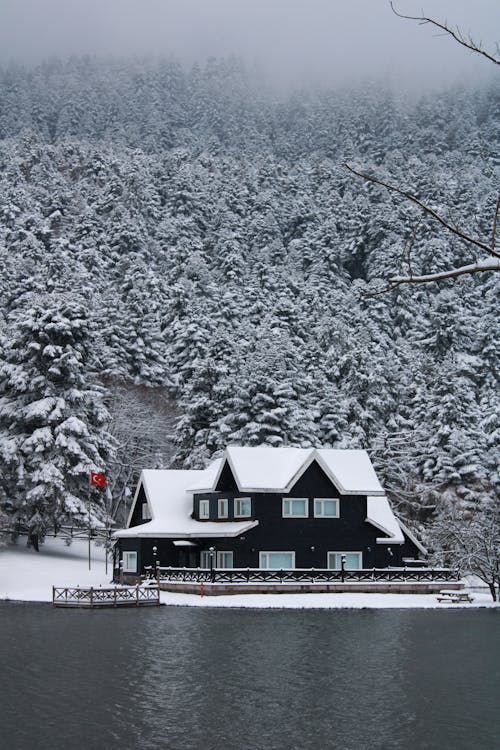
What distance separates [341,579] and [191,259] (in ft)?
226

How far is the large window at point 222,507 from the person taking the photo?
2366 inches

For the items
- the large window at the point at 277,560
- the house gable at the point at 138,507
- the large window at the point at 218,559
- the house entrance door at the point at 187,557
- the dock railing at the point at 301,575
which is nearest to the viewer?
the dock railing at the point at 301,575

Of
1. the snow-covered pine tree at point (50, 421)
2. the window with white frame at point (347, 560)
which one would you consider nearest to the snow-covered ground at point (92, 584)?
the snow-covered pine tree at point (50, 421)

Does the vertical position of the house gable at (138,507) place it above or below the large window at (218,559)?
above

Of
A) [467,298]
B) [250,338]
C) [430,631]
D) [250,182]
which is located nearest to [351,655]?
[430,631]

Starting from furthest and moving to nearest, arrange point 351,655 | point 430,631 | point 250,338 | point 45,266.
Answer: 1. point 45,266
2. point 250,338
3. point 430,631
4. point 351,655

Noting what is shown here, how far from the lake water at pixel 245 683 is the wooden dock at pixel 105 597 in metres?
4.36

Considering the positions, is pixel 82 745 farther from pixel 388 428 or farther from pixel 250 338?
pixel 250 338

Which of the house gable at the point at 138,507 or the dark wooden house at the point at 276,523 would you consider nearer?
the dark wooden house at the point at 276,523

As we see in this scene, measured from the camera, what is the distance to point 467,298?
11438 cm

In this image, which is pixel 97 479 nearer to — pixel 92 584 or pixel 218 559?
pixel 92 584

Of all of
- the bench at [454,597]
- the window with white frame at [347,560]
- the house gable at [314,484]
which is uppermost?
the house gable at [314,484]

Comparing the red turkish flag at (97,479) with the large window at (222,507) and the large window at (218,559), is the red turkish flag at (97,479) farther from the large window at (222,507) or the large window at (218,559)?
the large window at (218,559)

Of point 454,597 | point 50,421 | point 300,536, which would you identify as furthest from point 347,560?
point 50,421
